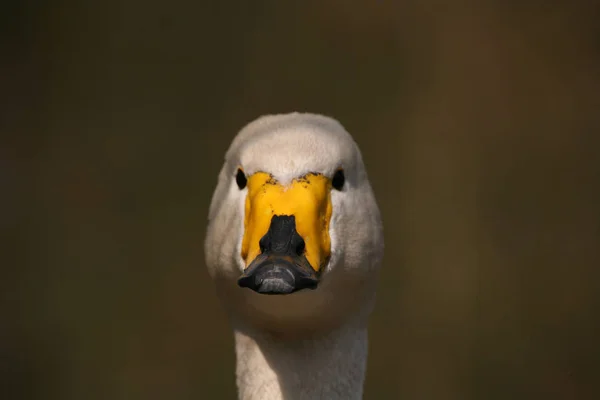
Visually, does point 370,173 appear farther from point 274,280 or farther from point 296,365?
point 274,280

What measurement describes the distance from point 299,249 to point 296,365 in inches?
16.8

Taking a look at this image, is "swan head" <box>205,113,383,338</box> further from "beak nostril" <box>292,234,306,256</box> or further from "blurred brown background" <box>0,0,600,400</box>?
"blurred brown background" <box>0,0,600,400</box>

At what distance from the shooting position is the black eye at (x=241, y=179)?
1954 mm

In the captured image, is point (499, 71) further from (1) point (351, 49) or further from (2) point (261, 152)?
(2) point (261, 152)

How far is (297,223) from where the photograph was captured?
171 cm

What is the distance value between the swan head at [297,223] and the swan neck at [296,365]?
60 mm

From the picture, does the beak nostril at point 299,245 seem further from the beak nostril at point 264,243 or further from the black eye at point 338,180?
the black eye at point 338,180

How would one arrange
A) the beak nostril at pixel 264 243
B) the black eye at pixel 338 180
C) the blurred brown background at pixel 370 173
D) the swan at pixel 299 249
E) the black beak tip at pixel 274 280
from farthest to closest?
the blurred brown background at pixel 370 173, the black eye at pixel 338 180, the swan at pixel 299 249, the beak nostril at pixel 264 243, the black beak tip at pixel 274 280

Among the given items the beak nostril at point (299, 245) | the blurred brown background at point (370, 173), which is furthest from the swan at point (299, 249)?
the blurred brown background at point (370, 173)

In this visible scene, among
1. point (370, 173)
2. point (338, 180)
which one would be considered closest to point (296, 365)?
point (338, 180)

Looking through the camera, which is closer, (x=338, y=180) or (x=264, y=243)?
(x=264, y=243)

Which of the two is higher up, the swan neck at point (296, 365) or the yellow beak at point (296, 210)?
the yellow beak at point (296, 210)

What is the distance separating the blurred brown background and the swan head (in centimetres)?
203

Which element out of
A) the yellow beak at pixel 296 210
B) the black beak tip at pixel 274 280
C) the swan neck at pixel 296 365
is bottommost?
the swan neck at pixel 296 365
